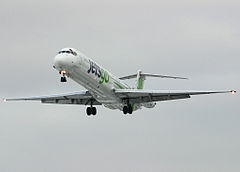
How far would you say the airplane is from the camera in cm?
5934

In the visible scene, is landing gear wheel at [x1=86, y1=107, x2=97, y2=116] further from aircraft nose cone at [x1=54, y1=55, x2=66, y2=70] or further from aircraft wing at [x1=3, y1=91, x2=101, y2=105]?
aircraft nose cone at [x1=54, y1=55, x2=66, y2=70]

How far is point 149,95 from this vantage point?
6612cm

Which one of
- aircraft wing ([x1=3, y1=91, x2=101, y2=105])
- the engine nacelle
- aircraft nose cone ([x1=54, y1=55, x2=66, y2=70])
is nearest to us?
aircraft nose cone ([x1=54, y1=55, x2=66, y2=70])

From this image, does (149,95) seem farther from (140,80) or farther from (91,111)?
(140,80)

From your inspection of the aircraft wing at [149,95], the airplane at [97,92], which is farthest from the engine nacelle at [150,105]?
the aircraft wing at [149,95]

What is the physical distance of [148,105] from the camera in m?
71.0

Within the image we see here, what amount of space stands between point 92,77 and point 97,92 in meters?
2.69

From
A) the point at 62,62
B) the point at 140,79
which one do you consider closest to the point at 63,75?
the point at 62,62

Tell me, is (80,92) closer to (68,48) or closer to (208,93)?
(68,48)

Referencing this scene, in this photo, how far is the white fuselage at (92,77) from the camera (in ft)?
193

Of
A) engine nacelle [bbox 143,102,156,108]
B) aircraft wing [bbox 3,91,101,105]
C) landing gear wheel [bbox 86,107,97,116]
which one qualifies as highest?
aircraft wing [bbox 3,91,101,105]

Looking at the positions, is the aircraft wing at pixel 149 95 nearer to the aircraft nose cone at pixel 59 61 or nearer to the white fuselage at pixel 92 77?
the white fuselage at pixel 92 77

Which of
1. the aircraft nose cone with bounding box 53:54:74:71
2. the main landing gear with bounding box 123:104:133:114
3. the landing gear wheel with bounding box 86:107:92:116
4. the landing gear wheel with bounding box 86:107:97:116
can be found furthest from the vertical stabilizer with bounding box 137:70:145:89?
the aircraft nose cone with bounding box 53:54:74:71

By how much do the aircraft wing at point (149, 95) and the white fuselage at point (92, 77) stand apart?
84cm
